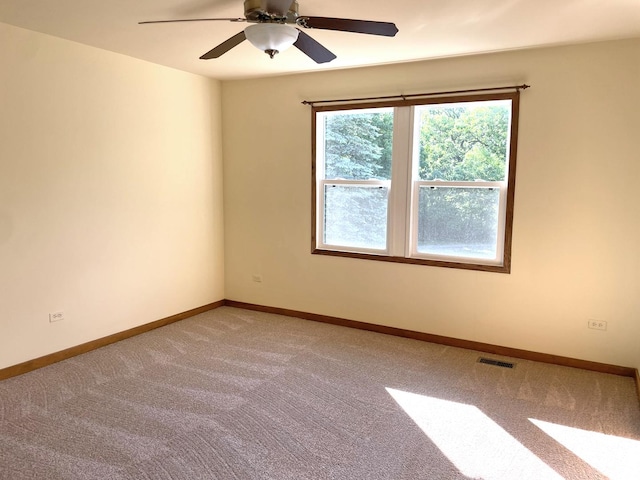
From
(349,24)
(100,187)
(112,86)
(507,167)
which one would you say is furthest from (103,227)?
(507,167)

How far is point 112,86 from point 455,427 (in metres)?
3.72

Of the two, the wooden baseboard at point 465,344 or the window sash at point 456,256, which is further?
the window sash at point 456,256

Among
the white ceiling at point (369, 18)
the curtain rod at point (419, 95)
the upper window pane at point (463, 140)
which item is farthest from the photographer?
the upper window pane at point (463, 140)

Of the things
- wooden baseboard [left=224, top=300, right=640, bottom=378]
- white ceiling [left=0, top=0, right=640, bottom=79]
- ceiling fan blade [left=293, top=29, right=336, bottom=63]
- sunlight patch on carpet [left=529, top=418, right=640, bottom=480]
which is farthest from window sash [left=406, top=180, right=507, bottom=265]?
ceiling fan blade [left=293, top=29, right=336, bottom=63]

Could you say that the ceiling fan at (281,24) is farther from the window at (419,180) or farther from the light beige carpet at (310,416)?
the light beige carpet at (310,416)

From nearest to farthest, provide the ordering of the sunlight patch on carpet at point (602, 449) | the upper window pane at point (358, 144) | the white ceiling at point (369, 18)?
the sunlight patch on carpet at point (602, 449)
the white ceiling at point (369, 18)
the upper window pane at point (358, 144)

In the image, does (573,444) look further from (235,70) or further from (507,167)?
(235,70)

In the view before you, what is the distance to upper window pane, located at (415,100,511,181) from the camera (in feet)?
12.8

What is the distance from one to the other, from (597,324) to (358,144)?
2.53 m

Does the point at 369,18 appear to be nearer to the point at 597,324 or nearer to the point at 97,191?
the point at 97,191

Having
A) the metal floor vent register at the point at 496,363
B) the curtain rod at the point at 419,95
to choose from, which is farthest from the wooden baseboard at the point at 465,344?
the curtain rod at the point at 419,95

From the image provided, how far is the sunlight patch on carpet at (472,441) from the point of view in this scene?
2.40 metres

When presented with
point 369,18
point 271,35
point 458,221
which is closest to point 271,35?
point 271,35

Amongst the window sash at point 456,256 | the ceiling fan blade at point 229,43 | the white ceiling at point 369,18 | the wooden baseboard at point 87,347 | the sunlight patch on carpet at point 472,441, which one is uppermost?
the white ceiling at point 369,18
